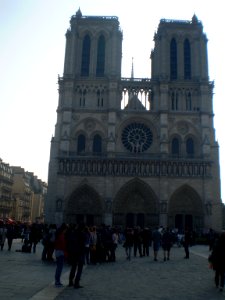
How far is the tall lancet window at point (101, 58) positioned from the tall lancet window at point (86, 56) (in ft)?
3.92

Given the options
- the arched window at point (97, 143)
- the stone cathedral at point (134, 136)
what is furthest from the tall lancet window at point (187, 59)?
the arched window at point (97, 143)

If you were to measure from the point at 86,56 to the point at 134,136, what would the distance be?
1146cm

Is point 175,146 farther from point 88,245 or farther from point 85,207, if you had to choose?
point 88,245

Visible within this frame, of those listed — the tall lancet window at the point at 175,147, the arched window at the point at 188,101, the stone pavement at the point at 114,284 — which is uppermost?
the arched window at the point at 188,101

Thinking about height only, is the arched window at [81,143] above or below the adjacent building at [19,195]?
above

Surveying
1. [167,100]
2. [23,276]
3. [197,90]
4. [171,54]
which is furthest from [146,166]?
[23,276]

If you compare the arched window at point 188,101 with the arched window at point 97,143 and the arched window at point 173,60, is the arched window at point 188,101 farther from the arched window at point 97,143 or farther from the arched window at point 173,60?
the arched window at point 97,143

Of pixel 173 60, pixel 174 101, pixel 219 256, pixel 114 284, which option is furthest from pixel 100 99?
pixel 219 256

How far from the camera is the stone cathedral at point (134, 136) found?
118 ft

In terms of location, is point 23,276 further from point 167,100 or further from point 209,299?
point 167,100

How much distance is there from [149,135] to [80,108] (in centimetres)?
831

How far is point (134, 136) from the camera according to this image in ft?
127

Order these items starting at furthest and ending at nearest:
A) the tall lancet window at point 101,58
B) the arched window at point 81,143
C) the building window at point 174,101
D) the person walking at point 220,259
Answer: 1. the tall lancet window at point 101,58
2. the building window at point 174,101
3. the arched window at point 81,143
4. the person walking at point 220,259

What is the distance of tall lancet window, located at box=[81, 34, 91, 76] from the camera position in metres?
40.8
